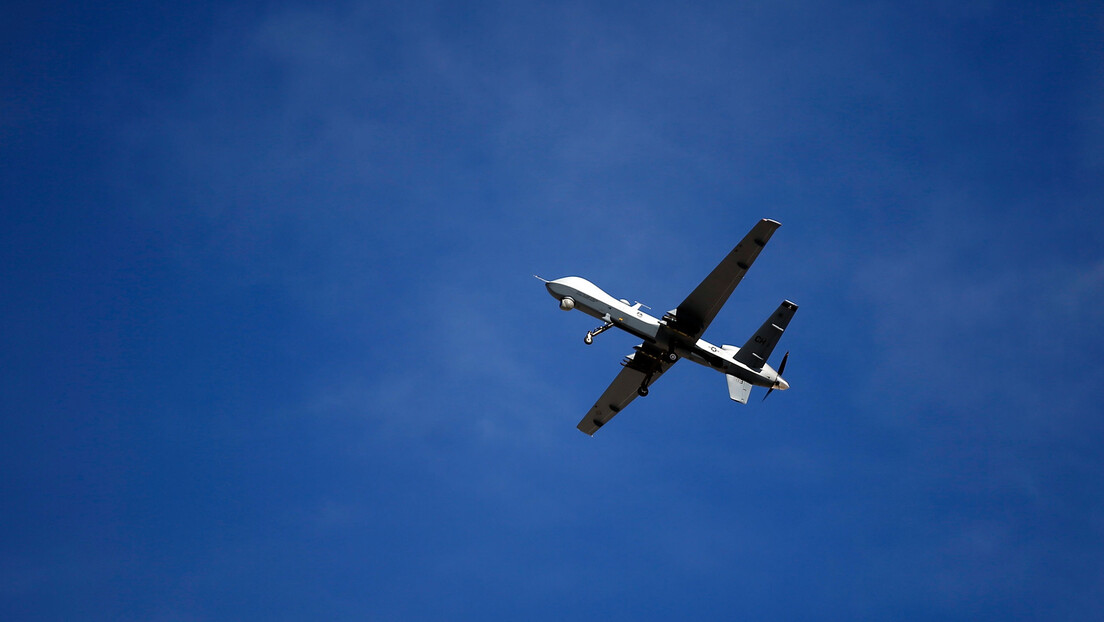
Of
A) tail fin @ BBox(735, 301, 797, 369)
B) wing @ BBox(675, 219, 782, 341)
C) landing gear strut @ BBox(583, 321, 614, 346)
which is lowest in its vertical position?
landing gear strut @ BBox(583, 321, 614, 346)

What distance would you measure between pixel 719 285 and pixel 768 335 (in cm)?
621

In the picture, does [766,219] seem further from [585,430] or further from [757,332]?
[585,430]

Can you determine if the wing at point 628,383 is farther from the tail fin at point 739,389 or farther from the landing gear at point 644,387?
the tail fin at point 739,389

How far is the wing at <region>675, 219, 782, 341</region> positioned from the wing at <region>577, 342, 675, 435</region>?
309 cm

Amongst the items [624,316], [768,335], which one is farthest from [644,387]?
[768,335]

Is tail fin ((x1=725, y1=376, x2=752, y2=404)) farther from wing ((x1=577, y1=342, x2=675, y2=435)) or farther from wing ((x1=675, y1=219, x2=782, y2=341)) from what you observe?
wing ((x1=675, y1=219, x2=782, y2=341))

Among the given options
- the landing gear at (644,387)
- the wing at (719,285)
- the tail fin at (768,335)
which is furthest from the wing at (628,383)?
the tail fin at (768,335)

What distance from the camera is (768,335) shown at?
52125 mm

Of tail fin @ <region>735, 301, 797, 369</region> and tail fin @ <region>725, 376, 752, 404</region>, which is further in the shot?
tail fin @ <region>725, 376, 752, 404</region>

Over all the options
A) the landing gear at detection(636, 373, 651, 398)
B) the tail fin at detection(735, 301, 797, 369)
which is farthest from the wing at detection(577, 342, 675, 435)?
the tail fin at detection(735, 301, 797, 369)

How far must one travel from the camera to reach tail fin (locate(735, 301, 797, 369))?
5206 centimetres

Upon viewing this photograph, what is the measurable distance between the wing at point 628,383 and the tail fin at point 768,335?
4.74 metres

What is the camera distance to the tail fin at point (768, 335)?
5206 centimetres

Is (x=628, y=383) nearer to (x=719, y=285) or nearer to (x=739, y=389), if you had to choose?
(x=739, y=389)
